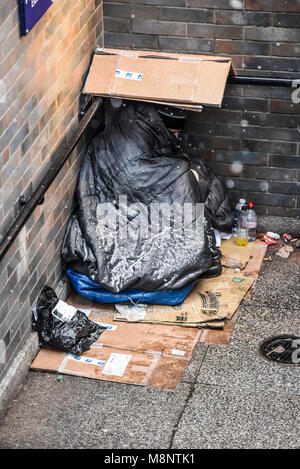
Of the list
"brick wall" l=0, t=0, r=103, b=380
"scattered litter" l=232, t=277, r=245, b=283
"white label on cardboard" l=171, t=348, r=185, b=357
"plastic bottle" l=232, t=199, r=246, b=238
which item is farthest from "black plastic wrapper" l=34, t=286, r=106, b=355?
"plastic bottle" l=232, t=199, r=246, b=238

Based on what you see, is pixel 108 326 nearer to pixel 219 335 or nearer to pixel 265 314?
pixel 219 335

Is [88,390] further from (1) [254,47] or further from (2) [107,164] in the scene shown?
(1) [254,47]

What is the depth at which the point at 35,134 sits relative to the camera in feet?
19.0

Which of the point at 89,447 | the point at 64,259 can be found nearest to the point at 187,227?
the point at 64,259

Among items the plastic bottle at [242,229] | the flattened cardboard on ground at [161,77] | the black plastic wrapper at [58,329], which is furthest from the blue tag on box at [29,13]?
the plastic bottle at [242,229]

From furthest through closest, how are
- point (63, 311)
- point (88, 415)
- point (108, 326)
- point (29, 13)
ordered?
point (108, 326) → point (63, 311) → point (88, 415) → point (29, 13)

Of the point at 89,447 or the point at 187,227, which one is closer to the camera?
the point at 89,447

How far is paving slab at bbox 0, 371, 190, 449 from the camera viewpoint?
523 centimetres

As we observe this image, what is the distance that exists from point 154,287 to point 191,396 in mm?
1139

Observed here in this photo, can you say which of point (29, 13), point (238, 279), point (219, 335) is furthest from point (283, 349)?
point (29, 13)

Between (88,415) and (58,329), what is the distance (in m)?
0.83

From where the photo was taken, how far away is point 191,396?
5.64 m

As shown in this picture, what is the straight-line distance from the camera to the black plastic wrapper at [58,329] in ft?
19.9

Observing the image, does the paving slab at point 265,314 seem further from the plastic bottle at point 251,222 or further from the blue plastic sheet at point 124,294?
the plastic bottle at point 251,222
